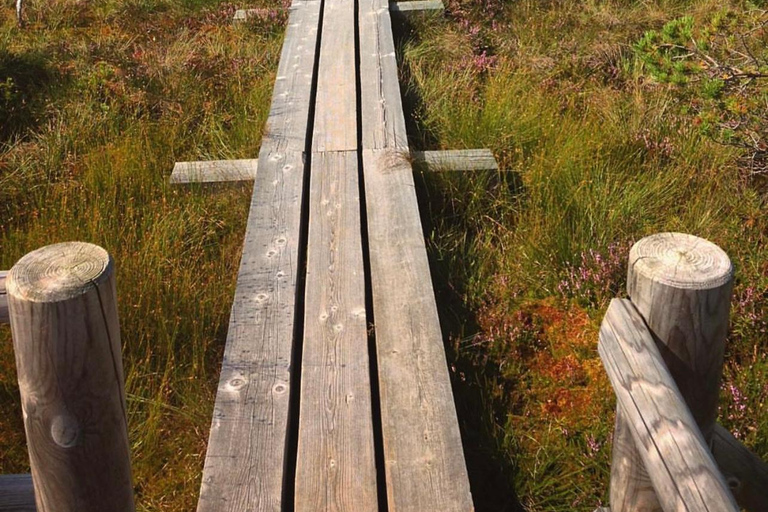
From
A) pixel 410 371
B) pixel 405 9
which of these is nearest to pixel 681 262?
pixel 410 371

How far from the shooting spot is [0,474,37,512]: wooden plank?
238 cm

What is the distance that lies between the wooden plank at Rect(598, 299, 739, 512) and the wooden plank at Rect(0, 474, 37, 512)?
1694 millimetres

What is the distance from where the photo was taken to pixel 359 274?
143 inches

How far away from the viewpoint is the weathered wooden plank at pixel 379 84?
197 inches

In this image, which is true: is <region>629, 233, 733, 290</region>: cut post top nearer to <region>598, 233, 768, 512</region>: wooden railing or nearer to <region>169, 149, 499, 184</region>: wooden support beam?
<region>598, 233, 768, 512</region>: wooden railing

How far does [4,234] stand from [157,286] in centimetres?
99

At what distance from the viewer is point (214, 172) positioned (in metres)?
4.75

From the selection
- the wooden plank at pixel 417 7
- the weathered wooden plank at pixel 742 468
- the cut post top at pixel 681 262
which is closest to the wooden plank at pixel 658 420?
the cut post top at pixel 681 262

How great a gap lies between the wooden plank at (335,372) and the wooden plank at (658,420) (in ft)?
3.15

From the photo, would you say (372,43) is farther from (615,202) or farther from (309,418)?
(309,418)

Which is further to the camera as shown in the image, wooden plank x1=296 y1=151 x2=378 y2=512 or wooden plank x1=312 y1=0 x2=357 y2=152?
wooden plank x1=312 y1=0 x2=357 y2=152

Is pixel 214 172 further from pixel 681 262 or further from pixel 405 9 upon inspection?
pixel 405 9

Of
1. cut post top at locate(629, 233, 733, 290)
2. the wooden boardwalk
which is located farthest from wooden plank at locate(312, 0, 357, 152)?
cut post top at locate(629, 233, 733, 290)

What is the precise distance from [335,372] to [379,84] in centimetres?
331
